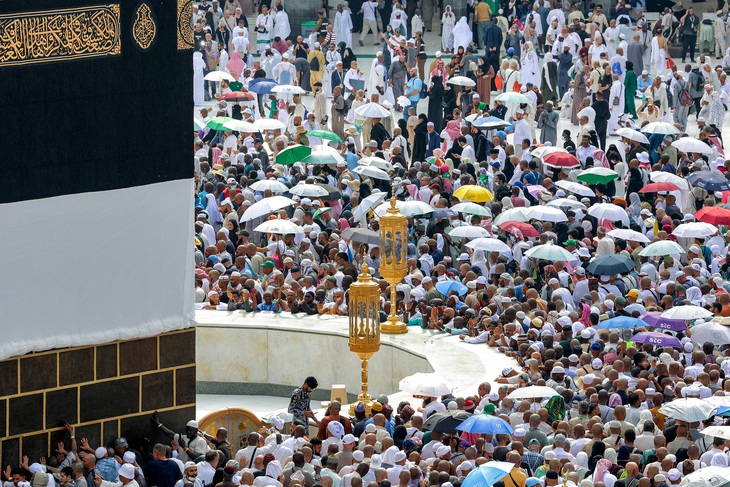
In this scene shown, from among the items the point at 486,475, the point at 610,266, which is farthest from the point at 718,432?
the point at 610,266

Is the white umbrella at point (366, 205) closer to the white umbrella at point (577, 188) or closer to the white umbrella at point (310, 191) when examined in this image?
the white umbrella at point (310, 191)

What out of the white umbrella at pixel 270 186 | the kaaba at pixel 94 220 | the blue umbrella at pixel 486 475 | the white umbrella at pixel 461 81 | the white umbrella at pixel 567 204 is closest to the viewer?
the blue umbrella at pixel 486 475

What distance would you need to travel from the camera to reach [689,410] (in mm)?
Result: 18172

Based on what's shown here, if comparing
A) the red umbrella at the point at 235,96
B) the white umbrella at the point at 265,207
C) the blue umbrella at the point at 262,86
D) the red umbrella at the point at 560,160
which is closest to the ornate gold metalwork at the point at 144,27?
the white umbrella at the point at 265,207

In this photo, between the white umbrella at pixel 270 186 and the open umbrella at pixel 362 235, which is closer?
the open umbrella at pixel 362 235

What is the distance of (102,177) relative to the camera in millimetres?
18000

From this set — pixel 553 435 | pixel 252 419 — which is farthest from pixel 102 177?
pixel 553 435

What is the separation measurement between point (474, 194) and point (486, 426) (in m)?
9.25

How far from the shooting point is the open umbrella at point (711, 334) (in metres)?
21.1

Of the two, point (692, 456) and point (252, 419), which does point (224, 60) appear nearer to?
point (252, 419)

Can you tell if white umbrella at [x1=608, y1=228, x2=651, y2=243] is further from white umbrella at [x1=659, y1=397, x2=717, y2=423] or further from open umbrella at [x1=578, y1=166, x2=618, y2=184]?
white umbrella at [x1=659, y1=397, x2=717, y2=423]

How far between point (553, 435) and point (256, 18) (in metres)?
28.8

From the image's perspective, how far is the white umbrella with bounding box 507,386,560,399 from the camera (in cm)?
1894

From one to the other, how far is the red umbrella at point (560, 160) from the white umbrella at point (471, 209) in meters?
2.62
